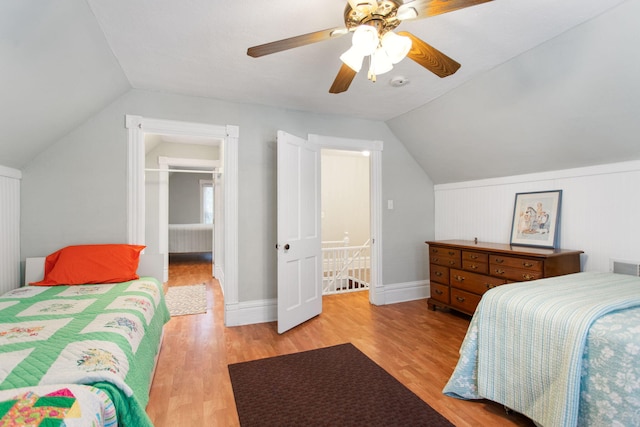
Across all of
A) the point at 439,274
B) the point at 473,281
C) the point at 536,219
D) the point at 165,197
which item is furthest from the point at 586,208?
the point at 165,197

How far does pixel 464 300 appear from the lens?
10.9 feet

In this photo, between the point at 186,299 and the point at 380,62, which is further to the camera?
the point at 186,299

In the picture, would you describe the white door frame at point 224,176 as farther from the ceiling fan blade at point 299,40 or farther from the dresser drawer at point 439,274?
the dresser drawer at point 439,274

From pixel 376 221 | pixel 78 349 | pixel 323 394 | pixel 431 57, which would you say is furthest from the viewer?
pixel 376 221

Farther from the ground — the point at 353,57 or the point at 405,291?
the point at 353,57

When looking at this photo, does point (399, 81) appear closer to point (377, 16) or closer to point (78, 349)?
point (377, 16)

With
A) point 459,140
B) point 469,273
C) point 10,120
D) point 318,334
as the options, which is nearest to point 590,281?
point 469,273

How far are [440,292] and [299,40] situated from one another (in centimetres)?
318

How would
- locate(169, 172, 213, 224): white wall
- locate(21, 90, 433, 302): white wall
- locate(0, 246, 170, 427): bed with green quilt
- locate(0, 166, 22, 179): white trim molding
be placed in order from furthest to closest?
locate(169, 172, 213, 224): white wall
locate(21, 90, 433, 302): white wall
locate(0, 166, 22, 179): white trim molding
locate(0, 246, 170, 427): bed with green quilt

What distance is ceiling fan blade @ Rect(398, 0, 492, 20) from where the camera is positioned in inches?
50.9

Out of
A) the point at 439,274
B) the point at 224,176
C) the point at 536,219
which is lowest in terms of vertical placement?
the point at 439,274

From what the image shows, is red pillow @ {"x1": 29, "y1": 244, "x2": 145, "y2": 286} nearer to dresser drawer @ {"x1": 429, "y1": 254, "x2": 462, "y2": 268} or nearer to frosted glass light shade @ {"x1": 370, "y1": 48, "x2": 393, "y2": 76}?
frosted glass light shade @ {"x1": 370, "y1": 48, "x2": 393, "y2": 76}

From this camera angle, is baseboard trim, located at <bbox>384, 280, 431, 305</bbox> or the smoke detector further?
baseboard trim, located at <bbox>384, 280, 431, 305</bbox>

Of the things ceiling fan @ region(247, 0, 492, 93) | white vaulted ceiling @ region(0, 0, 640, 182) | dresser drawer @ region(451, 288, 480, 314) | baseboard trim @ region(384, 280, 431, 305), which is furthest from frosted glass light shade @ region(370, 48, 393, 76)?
baseboard trim @ region(384, 280, 431, 305)
